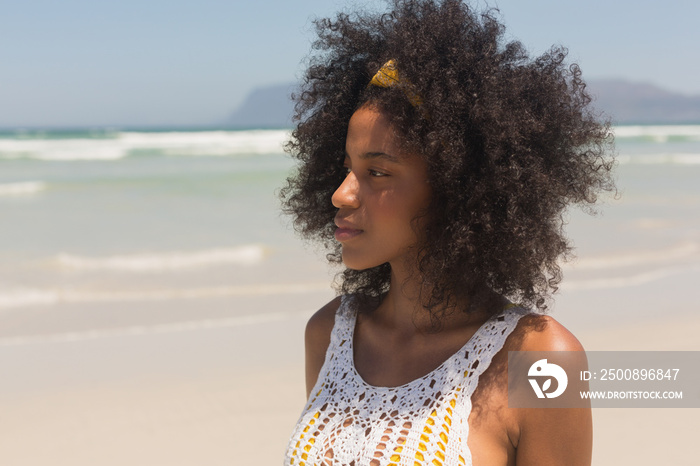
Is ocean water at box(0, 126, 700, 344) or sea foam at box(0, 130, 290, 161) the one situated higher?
sea foam at box(0, 130, 290, 161)

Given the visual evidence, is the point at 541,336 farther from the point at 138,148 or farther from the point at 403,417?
the point at 138,148

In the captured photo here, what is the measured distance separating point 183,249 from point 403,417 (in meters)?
7.51

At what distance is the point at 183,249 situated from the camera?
29.7ft

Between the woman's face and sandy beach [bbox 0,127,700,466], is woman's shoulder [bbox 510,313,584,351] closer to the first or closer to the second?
the woman's face

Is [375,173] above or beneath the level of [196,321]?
above

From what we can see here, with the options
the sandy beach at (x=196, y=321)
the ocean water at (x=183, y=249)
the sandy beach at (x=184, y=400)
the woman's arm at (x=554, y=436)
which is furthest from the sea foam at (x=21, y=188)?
the woman's arm at (x=554, y=436)

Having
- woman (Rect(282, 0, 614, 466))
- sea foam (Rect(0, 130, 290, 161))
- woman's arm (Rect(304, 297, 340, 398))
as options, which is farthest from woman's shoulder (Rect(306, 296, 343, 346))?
sea foam (Rect(0, 130, 290, 161))

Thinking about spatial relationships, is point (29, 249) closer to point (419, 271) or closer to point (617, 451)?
point (617, 451)

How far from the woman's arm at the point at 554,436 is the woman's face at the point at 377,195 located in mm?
495

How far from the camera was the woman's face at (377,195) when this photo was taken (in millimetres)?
1897

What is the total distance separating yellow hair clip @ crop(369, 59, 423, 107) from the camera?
1910 mm

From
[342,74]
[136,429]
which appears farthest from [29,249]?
[342,74]

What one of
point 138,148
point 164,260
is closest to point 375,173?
point 164,260

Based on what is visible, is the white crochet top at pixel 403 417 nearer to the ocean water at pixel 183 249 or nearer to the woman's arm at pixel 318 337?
the woman's arm at pixel 318 337
